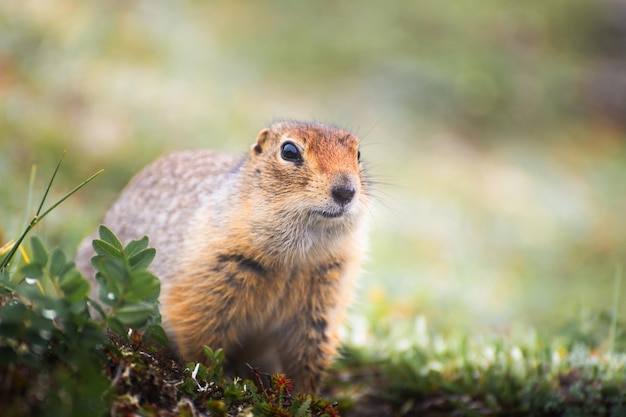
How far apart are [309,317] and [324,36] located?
12352mm

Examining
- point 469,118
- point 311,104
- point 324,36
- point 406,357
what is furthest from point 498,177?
point 406,357

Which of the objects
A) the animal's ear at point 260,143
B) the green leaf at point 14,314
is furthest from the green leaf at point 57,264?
the animal's ear at point 260,143

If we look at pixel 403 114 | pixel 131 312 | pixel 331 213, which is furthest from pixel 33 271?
pixel 403 114

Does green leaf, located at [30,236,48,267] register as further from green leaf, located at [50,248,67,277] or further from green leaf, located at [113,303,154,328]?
green leaf, located at [113,303,154,328]

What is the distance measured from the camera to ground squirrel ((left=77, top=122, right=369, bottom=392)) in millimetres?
4035

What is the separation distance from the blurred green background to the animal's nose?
85 cm

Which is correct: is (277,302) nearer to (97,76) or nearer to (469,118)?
(97,76)

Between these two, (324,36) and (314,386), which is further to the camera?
(324,36)

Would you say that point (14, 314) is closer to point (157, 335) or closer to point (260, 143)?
point (157, 335)

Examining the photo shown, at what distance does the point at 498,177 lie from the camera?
500 inches

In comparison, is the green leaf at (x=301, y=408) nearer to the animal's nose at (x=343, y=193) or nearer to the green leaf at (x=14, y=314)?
the green leaf at (x=14, y=314)

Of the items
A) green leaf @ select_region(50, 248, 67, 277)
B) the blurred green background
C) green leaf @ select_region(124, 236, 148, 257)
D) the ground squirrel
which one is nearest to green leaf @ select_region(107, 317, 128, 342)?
green leaf @ select_region(50, 248, 67, 277)

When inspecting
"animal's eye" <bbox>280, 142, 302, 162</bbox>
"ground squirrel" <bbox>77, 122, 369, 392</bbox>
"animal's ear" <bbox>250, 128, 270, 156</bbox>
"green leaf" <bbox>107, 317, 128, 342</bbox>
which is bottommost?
"green leaf" <bbox>107, 317, 128, 342</bbox>

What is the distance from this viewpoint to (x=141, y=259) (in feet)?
8.93
